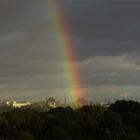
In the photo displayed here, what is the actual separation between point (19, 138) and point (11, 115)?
Answer: 23.6 m

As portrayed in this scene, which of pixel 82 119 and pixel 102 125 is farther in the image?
pixel 82 119

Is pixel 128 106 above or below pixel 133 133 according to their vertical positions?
above

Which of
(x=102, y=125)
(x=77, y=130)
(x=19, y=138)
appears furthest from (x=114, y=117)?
(x=19, y=138)

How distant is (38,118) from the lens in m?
89.2

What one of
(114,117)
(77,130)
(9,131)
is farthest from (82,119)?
(9,131)

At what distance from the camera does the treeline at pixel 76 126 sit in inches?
2854

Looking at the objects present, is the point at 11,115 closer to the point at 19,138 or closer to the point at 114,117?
the point at 19,138

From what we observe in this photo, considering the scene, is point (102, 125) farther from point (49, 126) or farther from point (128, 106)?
point (128, 106)

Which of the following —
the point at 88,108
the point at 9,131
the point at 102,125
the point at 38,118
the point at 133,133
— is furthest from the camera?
the point at 88,108

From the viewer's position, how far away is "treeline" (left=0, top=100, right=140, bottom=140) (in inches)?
2854

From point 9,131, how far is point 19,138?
9550 millimetres

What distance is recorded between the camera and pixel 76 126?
80.2 meters

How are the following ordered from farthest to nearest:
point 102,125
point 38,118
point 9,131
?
point 38,118 → point 9,131 → point 102,125

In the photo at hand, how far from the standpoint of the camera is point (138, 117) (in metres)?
78.2
